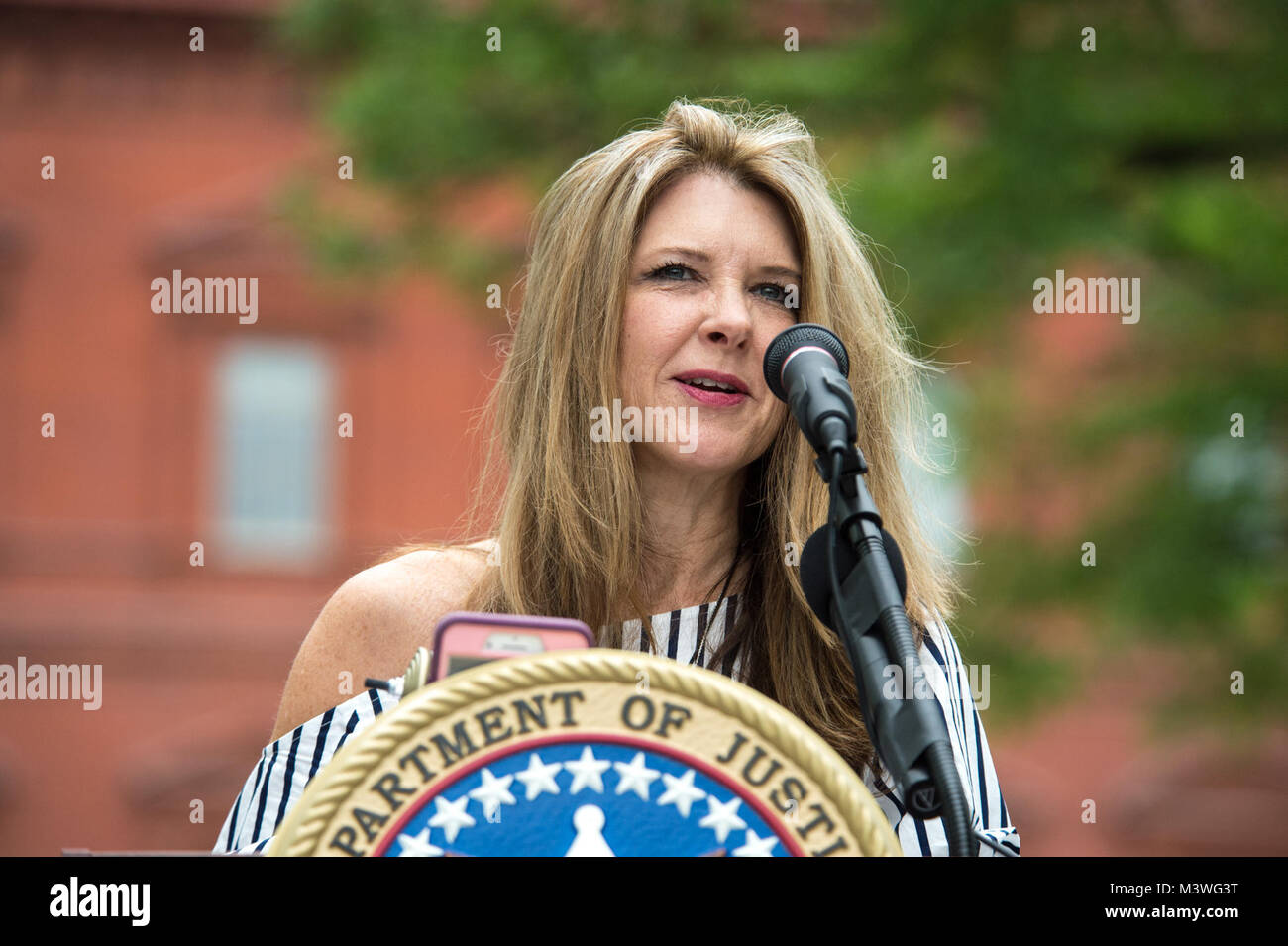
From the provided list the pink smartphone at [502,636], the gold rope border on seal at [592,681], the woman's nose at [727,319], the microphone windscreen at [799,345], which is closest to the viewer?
the gold rope border on seal at [592,681]

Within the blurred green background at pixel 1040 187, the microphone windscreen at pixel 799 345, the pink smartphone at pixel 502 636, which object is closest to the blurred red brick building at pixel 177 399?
the blurred green background at pixel 1040 187

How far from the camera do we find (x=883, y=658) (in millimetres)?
1743

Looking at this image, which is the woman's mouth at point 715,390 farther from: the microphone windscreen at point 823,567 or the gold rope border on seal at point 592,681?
the gold rope border on seal at point 592,681

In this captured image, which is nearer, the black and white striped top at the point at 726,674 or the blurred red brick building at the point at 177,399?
the black and white striped top at the point at 726,674

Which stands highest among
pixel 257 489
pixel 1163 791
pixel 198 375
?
pixel 198 375

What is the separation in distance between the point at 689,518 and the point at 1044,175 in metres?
4.92

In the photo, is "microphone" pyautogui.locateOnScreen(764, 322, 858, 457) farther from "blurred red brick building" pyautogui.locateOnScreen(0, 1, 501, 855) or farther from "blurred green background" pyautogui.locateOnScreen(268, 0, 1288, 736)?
"blurred red brick building" pyautogui.locateOnScreen(0, 1, 501, 855)

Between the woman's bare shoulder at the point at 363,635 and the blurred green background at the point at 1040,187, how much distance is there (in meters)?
4.46

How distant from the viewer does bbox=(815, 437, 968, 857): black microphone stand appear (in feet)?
5.37

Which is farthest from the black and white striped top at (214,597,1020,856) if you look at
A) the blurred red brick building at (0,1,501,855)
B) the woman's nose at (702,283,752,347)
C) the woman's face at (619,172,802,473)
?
the blurred red brick building at (0,1,501,855)

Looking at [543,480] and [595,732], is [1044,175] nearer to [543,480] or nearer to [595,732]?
[543,480]

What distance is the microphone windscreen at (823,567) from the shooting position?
6.02ft
